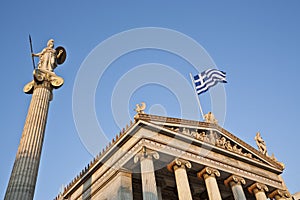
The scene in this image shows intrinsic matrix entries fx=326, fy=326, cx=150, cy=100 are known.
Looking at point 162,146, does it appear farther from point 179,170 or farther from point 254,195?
point 254,195

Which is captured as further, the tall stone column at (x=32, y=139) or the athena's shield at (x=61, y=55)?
the athena's shield at (x=61, y=55)

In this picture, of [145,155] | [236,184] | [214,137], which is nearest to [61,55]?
[145,155]

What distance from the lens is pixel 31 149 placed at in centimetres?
1548

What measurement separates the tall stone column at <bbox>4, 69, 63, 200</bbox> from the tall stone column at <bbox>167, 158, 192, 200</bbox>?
40.1 feet

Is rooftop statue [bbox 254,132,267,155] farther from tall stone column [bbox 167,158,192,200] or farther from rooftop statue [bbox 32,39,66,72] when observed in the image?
rooftop statue [bbox 32,39,66,72]

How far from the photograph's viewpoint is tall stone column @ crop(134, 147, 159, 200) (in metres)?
22.8

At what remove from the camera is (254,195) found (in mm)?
32094

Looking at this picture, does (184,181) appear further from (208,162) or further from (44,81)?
(44,81)

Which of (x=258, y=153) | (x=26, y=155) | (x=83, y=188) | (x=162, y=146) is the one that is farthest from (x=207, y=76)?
(x=26, y=155)

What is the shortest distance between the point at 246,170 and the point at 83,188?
15732mm

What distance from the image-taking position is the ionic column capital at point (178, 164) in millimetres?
26250

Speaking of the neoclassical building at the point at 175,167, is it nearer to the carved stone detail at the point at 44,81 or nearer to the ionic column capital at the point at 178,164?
the ionic column capital at the point at 178,164

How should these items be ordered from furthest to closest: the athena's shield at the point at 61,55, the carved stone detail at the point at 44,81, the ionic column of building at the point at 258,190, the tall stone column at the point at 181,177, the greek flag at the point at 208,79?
the greek flag at the point at 208,79 < the ionic column of building at the point at 258,190 < the tall stone column at the point at 181,177 < the athena's shield at the point at 61,55 < the carved stone detail at the point at 44,81

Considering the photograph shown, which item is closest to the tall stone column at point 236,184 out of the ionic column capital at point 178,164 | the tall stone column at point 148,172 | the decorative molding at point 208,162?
the decorative molding at point 208,162
